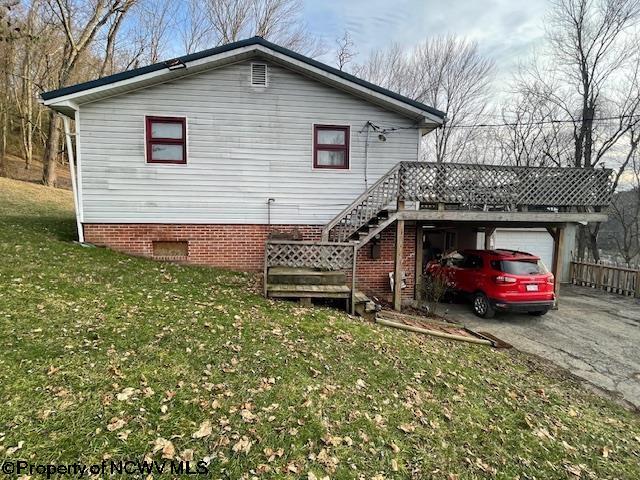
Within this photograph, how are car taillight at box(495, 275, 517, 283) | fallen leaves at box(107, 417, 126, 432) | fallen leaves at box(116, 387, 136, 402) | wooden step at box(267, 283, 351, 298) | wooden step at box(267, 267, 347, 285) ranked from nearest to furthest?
fallen leaves at box(107, 417, 126, 432), fallen leaves at box(116, 387, 136, 402), wooden step at box(267, 283, 351, 298), wooden step at box(267, 267, 347, 285), car taillight at box(495, 275, 517, 283)

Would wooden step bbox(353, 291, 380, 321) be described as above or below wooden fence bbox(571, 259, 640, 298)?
above

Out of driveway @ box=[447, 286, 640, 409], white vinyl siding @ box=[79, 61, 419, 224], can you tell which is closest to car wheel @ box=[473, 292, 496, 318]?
driveway @ box=[447, 286, 640, 409]

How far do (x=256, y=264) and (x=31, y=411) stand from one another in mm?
7040

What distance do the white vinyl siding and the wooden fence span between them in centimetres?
1087

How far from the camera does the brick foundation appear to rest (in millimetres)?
9500

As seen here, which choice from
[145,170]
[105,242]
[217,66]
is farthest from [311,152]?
[105,242]

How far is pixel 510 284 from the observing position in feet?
30.8

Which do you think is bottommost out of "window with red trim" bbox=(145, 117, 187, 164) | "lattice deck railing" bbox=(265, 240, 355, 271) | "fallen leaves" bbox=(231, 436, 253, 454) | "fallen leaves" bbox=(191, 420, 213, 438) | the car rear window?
"fallen leaves" bbox=(231, 436, 253, 454)

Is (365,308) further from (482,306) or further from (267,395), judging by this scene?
(482,306)

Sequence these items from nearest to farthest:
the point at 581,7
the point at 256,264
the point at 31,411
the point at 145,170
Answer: the point at 31,411
the point at 145,170
the point at 256,264
the point at 581,7

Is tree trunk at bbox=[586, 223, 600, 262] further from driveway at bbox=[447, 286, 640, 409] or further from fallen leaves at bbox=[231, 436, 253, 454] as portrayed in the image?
fallen leaves at bbox=[231, 436, 253, 454]

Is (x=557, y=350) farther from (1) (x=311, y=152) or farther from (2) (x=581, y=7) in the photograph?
(2) (x=581, y=7)

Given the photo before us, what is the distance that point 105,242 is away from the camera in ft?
31.0

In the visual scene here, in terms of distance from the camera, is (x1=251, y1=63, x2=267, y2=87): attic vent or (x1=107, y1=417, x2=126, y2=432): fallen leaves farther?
(x1=251, y1=63, x2=267, y2=87): attic vent
